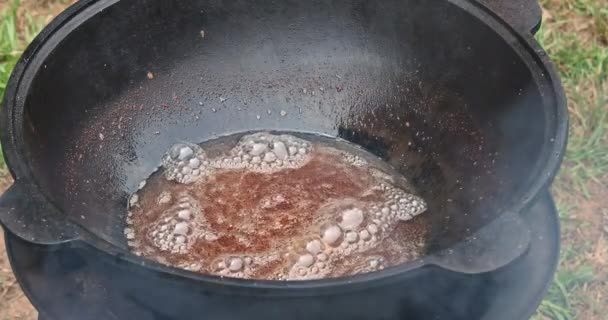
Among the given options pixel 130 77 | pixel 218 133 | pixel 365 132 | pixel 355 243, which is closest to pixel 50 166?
pixel 130 77

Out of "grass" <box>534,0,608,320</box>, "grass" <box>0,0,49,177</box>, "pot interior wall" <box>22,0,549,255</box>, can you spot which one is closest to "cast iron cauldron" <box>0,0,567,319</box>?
"pot interior wall" <box>22,0,549,255</box>

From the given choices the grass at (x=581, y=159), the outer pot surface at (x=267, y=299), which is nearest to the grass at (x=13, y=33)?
the outer pot surface at (x=267, y=299)

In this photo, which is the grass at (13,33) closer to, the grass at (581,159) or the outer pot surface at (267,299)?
the outer pot surface at (267,299)

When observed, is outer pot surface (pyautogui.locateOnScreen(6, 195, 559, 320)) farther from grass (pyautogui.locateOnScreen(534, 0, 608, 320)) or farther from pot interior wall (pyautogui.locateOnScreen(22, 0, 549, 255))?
grass (pyautogui.locateOnScreen(534, 0, 608, 320))

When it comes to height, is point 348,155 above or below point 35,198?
below

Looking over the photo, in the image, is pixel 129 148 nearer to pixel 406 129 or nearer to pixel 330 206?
pixel 330 206

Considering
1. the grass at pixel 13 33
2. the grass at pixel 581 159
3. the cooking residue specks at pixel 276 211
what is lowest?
the grass at pixel 581 159

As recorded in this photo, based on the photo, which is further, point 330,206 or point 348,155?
point 348,155
